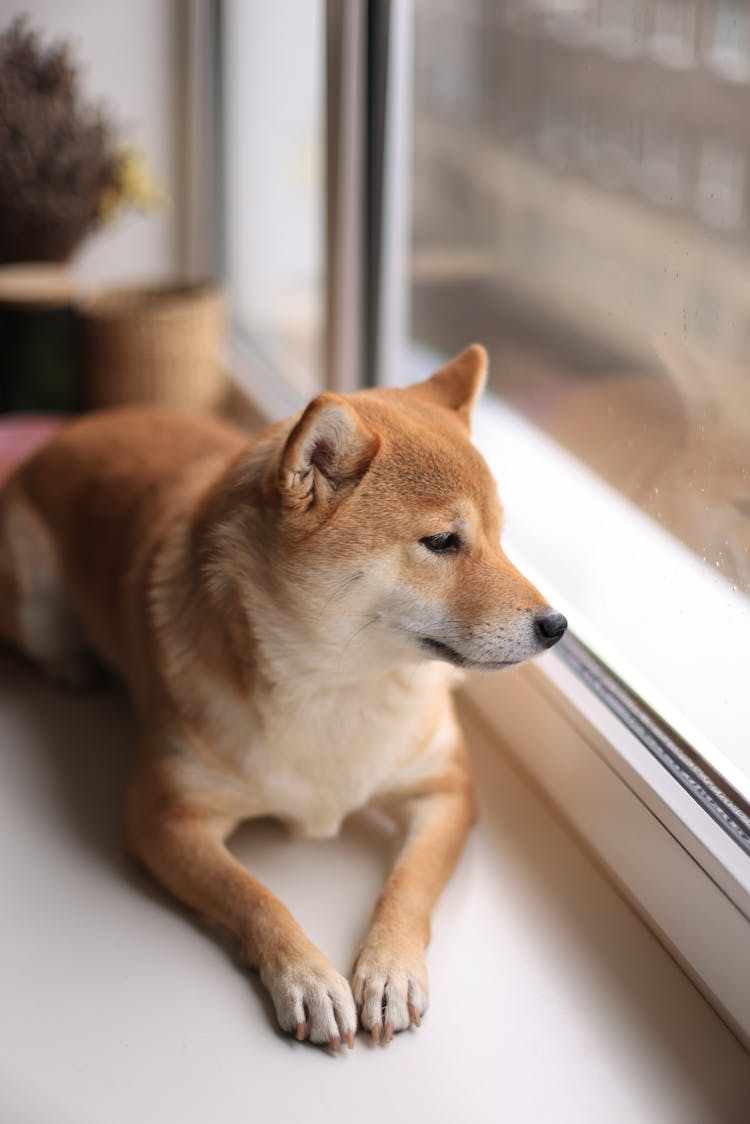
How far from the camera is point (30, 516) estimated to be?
1687 millimetres

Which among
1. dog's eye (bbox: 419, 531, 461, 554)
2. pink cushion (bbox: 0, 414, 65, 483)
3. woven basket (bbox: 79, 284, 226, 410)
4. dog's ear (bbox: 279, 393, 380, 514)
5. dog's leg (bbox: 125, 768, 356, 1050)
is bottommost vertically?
dog's leg (bbox: 125, 768, 356, 1050)

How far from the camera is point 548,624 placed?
1138 millimetres

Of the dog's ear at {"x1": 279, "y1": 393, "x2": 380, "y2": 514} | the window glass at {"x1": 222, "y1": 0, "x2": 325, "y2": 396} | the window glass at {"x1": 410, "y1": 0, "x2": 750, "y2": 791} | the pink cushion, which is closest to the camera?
the dog's ear at {"x1": 279, "y1": 393, "x2": 380, "y2": 514}

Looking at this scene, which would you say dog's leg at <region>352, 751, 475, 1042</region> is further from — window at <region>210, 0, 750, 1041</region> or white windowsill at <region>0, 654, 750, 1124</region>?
window at <region>210, 0, 750, 1041</region>

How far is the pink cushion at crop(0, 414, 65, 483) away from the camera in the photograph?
2013 mm

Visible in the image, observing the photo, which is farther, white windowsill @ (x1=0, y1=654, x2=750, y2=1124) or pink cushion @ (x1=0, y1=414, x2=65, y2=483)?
pink cushion @ (x1=0, y1=414, x2=65, y2=483)

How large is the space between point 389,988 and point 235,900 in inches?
7.0

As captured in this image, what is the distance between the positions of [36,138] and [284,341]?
673 mm

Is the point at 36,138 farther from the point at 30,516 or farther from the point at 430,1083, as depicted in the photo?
the point at 430,1083

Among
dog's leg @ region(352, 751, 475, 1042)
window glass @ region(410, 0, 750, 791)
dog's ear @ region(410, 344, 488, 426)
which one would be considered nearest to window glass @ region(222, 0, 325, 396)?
window glass @ region(410, 0, 750, 791)

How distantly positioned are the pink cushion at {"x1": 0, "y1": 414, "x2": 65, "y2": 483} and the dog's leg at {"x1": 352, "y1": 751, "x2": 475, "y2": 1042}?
98cm

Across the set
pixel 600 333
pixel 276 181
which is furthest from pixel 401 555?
pixel 276 181

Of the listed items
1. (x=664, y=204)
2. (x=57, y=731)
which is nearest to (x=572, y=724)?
(x=664, y=204)

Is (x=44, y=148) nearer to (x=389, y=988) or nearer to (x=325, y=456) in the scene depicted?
(x=325, y=456)
